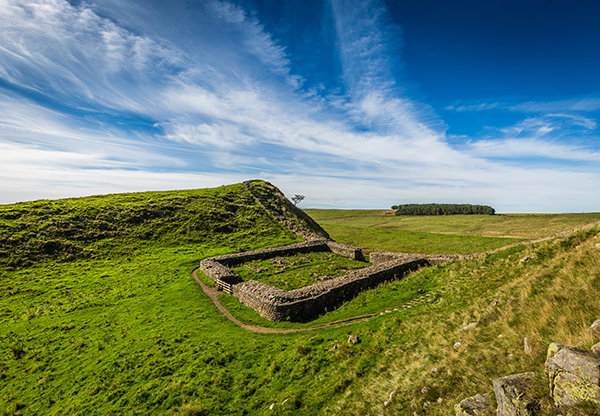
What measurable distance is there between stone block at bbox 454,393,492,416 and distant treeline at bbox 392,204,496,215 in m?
137

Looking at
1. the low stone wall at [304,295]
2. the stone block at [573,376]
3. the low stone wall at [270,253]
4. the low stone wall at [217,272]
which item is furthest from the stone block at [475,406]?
the low stone wall at [270,253]

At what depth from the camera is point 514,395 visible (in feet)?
14.9

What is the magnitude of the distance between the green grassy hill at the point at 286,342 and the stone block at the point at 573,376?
33cm

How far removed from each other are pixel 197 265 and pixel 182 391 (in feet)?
68.6

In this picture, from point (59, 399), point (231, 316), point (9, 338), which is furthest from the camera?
point (231, 316)

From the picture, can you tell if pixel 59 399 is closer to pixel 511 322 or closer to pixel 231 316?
pixel 231 316

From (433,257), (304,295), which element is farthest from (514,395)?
(433,257)

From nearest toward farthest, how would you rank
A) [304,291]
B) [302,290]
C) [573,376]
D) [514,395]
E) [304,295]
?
[573,376] → [514,395] → [304,295] → [304,291] → [302,290]

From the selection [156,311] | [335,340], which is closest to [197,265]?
[156,311]

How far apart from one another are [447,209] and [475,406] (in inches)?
5620

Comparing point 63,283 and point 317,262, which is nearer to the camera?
point 63,283

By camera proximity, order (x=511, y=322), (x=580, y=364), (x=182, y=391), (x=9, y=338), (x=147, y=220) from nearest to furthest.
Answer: (x=580, y=364), (x=511, y=322), (x=182, y=391), (x=9, y=338), (x=147, y=220)

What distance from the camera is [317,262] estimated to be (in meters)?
30.2

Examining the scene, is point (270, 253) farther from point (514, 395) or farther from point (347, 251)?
point (514, 395)
